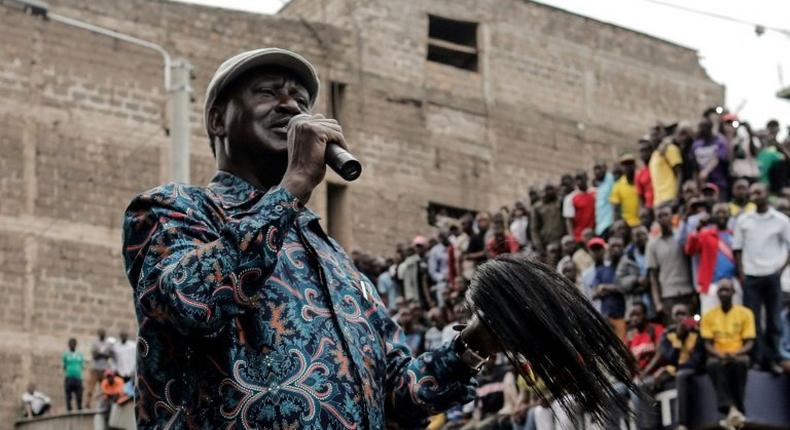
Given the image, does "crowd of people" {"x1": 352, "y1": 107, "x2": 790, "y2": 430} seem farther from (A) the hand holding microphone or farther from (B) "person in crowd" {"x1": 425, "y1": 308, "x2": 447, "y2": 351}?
(A) the hand holding microphone

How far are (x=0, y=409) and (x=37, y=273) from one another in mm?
2335

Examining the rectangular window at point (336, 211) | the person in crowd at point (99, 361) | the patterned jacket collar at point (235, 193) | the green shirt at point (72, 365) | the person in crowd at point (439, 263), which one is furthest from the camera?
the rectangular window at point (336, 211)

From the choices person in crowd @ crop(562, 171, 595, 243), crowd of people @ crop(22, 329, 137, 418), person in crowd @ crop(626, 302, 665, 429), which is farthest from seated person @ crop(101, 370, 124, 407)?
person in crowd @ crop(626, 302, 665, 429)

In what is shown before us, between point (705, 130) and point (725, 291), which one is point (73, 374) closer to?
point (705, 130)

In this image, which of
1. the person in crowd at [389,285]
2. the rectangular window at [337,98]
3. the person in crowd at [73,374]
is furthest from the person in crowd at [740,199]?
the rectangular window at [337,98]

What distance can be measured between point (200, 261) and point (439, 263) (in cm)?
1468

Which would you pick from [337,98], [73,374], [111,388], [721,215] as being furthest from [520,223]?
[337,98]

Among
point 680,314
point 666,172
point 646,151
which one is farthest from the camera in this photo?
point 646,151

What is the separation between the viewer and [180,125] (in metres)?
16.4

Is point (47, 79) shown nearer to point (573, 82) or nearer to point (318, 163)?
point (573, 82)

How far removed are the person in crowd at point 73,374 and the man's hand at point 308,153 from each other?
2091cm

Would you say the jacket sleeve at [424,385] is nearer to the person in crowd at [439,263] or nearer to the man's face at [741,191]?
the man's face at [741,191]

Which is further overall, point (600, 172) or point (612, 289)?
point (600, 172)

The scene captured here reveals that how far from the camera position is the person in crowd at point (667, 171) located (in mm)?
15289
